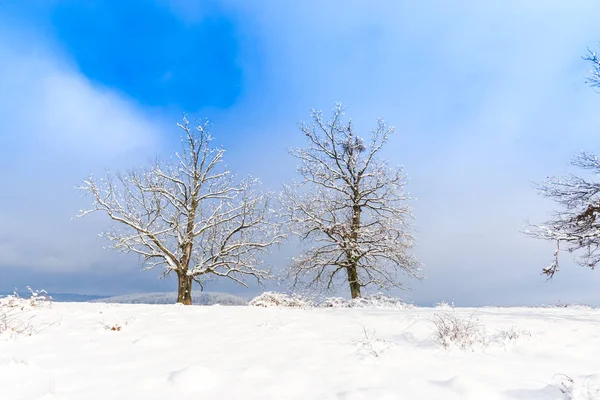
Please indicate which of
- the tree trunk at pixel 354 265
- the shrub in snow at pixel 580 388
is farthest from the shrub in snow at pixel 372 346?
the tree trunk at pixel 354 265

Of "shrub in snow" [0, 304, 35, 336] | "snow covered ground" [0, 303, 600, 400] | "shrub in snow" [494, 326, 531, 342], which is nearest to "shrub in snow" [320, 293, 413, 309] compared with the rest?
"snow covered ground" [0, 303, 600, 400]

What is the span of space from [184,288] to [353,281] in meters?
8.17

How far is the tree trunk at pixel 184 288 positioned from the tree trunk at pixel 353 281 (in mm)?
7818

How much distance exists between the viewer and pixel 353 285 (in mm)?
18531

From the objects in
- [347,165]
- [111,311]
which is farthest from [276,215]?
[111,311]

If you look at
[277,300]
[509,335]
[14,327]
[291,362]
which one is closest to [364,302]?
[277,300]

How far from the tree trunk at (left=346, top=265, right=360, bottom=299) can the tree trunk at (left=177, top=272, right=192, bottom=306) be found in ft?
25.6

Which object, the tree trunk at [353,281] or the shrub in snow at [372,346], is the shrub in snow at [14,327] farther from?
the tree trunk at [353,281]

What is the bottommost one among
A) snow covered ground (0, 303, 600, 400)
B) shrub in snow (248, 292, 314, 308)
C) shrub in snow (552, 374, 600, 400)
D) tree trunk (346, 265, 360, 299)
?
shrub in snow (552, 374, 600, 400)

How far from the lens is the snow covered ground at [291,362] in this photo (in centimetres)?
411

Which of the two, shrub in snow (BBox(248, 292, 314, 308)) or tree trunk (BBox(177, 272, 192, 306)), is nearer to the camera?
shrub in snow (BBox(248, 292, 314, 308))

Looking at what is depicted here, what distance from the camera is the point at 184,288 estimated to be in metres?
18.2

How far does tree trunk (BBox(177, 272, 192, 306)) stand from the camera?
18.0m

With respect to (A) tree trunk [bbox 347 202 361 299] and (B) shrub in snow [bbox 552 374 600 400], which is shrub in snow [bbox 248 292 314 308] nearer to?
(A) tree trunk [bbox 347 202 361 299]
